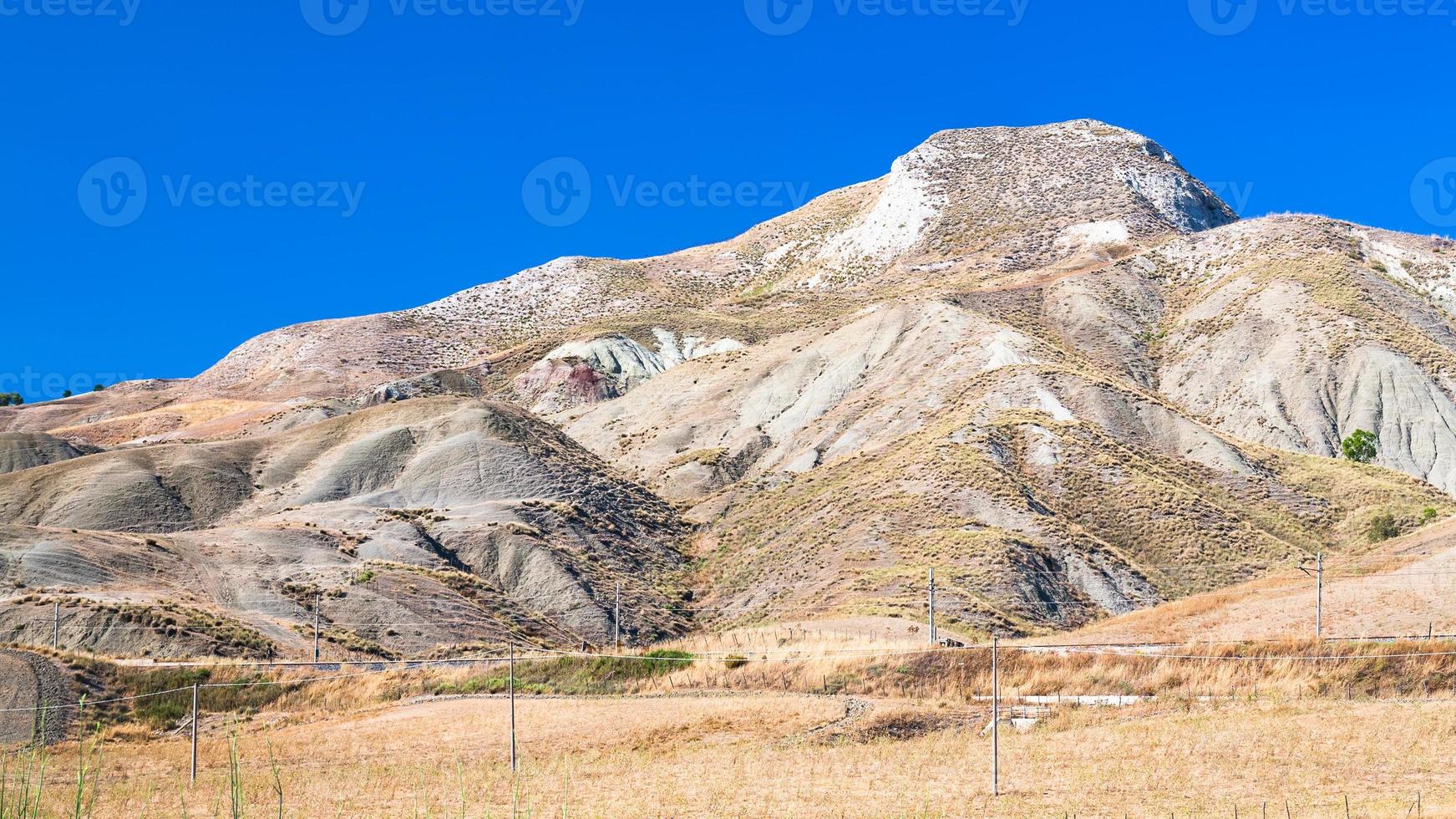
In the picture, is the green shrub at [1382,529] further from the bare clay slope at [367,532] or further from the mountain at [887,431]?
the bare clay slope at [367,532]

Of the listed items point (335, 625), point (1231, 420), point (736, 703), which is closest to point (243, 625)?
point (335, 625)

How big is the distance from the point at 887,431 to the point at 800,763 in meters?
58.9

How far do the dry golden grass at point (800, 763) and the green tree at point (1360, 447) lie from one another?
60.5 m

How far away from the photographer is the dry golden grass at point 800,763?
71.4 ft

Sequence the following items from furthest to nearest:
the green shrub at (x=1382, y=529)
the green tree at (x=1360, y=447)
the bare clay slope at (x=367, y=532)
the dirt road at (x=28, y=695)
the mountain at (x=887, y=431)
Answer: the green tree at (x=1360, y=447)
the green shrub at (x=1382, y=529)
the mountain at (x=887, y=431)
the bare clay slope at (x=367, y=532)
the dirt road at (x=28, y=695)

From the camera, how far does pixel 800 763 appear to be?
85.2 ft

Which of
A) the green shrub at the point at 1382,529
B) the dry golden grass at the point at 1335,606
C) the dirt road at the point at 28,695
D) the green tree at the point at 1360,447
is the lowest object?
the dirt road at the point at 28,695

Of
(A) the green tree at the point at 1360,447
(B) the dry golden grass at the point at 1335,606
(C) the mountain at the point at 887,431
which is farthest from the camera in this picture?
(A) the green tree at the point at 1360,447

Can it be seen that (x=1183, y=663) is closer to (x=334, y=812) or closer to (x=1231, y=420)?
(x=334, y=812)

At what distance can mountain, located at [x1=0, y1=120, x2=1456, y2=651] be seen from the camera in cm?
6425

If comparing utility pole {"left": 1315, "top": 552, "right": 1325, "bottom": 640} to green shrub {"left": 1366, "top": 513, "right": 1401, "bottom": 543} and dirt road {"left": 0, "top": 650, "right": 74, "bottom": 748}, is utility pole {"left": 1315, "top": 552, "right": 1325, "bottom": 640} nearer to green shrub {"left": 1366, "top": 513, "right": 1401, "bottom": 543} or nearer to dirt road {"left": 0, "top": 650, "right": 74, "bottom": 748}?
green shrub {"left": 1366, "top": 513, "right": 1401, "bottom": 543}

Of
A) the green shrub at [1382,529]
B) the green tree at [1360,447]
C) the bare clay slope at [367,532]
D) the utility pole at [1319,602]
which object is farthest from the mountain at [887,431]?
the utility pole at [1319,602]

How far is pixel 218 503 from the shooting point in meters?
75.5

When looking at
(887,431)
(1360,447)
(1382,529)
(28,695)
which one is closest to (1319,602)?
(1382,529)
